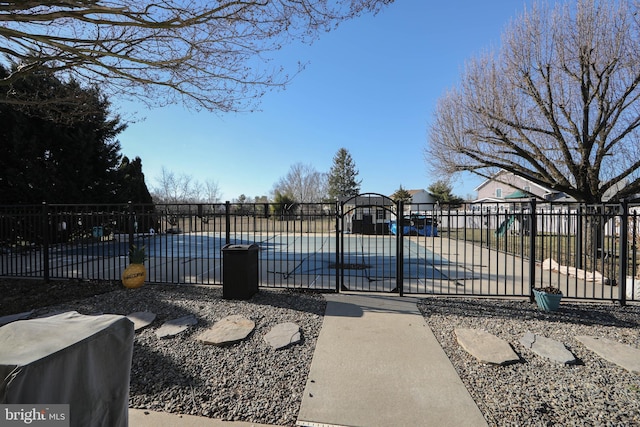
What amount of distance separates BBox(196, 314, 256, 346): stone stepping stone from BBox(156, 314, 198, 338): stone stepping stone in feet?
1.21

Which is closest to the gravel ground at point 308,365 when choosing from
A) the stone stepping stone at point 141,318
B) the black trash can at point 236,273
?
the stone stepping stone at point 141,318

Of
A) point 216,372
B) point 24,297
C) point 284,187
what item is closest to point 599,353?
point 216,372

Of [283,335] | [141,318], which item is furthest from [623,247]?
[141,318]

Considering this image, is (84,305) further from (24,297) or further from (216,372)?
(216,372)

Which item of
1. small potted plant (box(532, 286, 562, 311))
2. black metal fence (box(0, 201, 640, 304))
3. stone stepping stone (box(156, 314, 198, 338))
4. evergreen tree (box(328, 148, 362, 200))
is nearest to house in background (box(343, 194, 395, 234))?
black metal fence (box(0, 201, 640, 304))

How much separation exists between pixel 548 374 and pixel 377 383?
170 cm

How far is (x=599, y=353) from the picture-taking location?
3531 millimetres

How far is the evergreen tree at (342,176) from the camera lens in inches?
2064

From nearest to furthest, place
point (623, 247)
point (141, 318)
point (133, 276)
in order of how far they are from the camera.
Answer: point (141, 318)
point (623, 247)
point (133, 276)

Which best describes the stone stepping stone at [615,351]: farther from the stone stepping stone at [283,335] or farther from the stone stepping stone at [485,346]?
the stone stepping stone at [283,335]

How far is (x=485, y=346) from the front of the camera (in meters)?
3.67

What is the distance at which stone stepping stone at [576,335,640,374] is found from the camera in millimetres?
3285

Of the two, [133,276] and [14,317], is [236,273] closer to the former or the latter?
[133,276]

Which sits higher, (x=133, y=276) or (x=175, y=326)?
(x=133, y=276)
